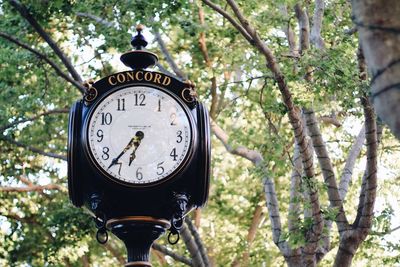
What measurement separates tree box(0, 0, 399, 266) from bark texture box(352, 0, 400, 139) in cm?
759

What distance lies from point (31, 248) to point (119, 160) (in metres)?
12.5

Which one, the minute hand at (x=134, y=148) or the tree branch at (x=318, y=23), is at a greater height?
the tree branch at (x=318, y=23)

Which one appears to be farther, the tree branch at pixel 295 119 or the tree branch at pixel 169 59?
the tree branch at pixel 169 59

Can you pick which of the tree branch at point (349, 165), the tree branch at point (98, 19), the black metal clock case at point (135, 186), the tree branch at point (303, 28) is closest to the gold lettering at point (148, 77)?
the black metal clock case at point (135, 186)

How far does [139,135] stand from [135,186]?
24 cm

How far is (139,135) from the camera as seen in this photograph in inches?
171

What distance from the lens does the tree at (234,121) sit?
33.3 feet

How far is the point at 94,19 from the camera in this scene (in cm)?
1257

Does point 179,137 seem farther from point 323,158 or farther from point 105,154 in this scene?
point 323,158

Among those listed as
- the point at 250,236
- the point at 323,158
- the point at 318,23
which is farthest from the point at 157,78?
the point at 250,236

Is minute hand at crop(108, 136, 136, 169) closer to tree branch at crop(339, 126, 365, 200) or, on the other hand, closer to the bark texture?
the bark texture

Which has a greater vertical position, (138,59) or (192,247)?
(192,247)

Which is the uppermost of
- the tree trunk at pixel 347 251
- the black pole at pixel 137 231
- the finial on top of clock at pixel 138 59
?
the tree trunk at pixel 347 251

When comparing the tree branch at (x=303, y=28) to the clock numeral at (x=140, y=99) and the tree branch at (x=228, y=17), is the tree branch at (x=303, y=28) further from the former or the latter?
the clock numeral at (x=140, y=99)
